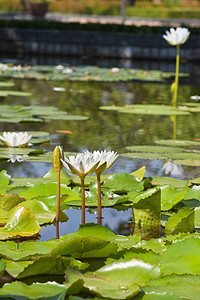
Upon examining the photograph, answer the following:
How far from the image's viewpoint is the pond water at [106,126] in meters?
2.18

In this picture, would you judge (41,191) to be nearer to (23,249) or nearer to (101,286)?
(23,249)

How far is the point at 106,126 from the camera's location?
14.0 feet

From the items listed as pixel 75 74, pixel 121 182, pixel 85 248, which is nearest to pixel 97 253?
pixel 85 248

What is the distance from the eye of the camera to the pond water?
7.16ft

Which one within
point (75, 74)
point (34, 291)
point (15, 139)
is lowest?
point (34, 291)

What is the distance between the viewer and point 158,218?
192 cm

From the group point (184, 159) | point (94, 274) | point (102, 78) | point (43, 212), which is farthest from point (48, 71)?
point (94, 274)

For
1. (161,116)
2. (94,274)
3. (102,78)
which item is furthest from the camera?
(102,78)

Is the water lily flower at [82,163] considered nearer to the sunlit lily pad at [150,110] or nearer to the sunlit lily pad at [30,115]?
the sunlit lily pad at [30,115]

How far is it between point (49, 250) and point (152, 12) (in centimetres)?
2322

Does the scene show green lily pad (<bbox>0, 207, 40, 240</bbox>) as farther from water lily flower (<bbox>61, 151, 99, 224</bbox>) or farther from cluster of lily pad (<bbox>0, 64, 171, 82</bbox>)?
cluster of lily pad (<bbox>0, 64, 171, 82</bbox>)

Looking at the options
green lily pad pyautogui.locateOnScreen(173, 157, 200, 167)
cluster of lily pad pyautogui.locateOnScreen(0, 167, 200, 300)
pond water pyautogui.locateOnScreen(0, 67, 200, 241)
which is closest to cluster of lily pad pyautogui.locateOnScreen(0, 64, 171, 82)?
pond water pyautogui.locateOnScreen(0, 67, 200, 241)

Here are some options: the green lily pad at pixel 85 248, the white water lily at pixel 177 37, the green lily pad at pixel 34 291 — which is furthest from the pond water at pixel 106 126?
the white water lily at pixel 177 37

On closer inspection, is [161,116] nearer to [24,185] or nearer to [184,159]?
[184,159]
